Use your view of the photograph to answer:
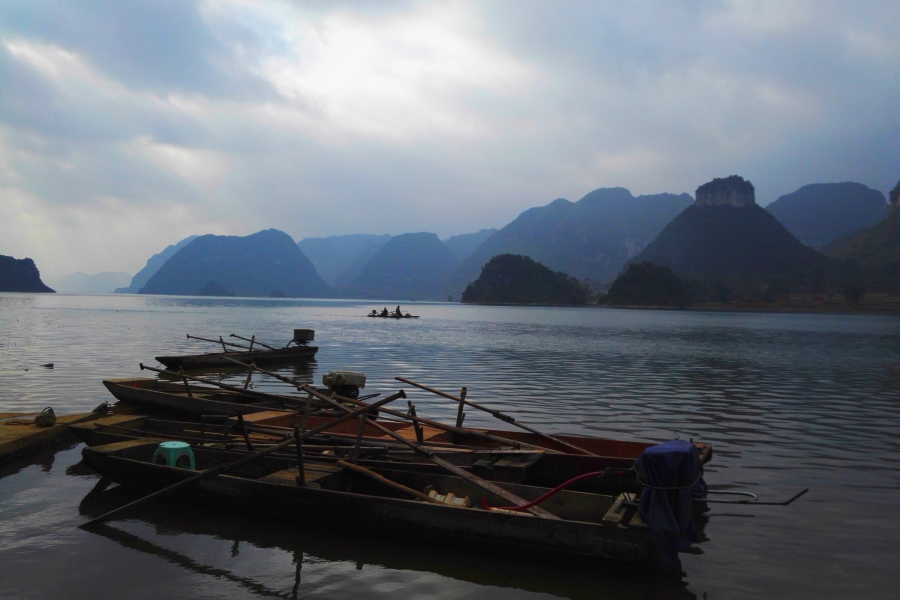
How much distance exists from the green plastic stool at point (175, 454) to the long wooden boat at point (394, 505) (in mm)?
385

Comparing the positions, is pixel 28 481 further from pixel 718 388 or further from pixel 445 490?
pixel 718 388

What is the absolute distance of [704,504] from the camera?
977cm

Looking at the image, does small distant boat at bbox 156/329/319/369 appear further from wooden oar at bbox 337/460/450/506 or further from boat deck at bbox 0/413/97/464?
wooden oar at bbox 337/460/450/506

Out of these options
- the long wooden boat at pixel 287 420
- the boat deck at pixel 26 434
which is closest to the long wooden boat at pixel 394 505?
the long wooden boat at pixel 287 420

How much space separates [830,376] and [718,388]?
8995 millimetres

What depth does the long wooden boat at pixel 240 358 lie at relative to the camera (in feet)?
83.0

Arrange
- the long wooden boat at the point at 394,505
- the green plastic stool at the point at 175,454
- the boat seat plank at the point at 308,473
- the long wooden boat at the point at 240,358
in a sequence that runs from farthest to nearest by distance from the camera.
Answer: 1. the long wooden boat at the point at 240,358
2. the green plastic stool at the point at 175,454
3. the boat seat plank at the point at 308,473
4. the long wooden boat at the point at 394,505

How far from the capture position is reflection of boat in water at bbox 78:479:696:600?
22.8 ft

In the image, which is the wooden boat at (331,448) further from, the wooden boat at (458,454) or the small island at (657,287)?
the small island at (657,287)

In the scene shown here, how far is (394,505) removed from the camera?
7.78 metres

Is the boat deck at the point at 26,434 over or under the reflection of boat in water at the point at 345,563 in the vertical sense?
over

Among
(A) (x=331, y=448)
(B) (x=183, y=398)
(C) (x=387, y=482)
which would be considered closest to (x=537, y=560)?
(C) (x=387, y=482)

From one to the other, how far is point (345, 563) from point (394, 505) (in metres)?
0.95

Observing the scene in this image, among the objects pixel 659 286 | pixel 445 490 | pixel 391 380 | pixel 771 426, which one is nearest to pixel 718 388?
pixel 771 426
